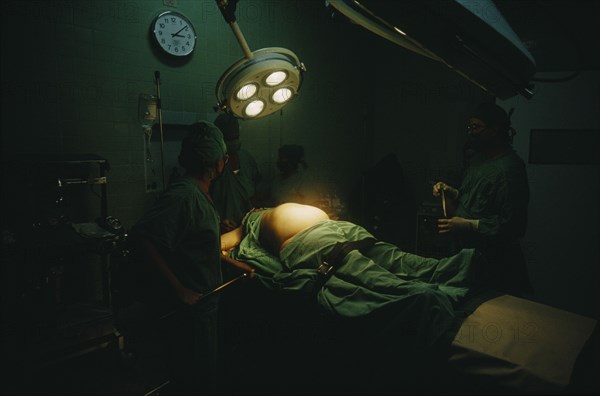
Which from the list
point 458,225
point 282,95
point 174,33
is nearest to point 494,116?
point 458,225

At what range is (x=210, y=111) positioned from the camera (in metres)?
3.93

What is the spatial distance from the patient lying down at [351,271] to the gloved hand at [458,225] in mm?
661

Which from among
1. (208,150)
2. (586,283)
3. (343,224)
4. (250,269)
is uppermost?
(208,150)

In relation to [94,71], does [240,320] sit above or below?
below

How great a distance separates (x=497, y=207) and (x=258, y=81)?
195cm

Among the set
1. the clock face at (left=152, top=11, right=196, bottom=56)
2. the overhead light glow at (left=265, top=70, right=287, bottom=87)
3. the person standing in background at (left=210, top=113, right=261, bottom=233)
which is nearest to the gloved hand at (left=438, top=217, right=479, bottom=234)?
the overhead light glow at (left=265, top=70, right=287, bottom=87)

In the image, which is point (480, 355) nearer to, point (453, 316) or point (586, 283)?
point (453, 316)

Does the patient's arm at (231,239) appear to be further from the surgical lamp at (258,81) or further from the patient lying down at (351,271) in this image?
the surgical lamp at (258,81)

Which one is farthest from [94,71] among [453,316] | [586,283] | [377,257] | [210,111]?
[586,283]

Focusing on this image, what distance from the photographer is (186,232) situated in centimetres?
179

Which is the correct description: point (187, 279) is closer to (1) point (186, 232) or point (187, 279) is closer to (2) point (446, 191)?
(1) point (186, 232)

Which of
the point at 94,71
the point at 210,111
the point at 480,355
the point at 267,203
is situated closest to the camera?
the point at 480,355

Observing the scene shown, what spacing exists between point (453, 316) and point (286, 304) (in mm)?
899

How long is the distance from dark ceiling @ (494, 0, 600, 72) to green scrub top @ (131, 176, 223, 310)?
13.1ft
